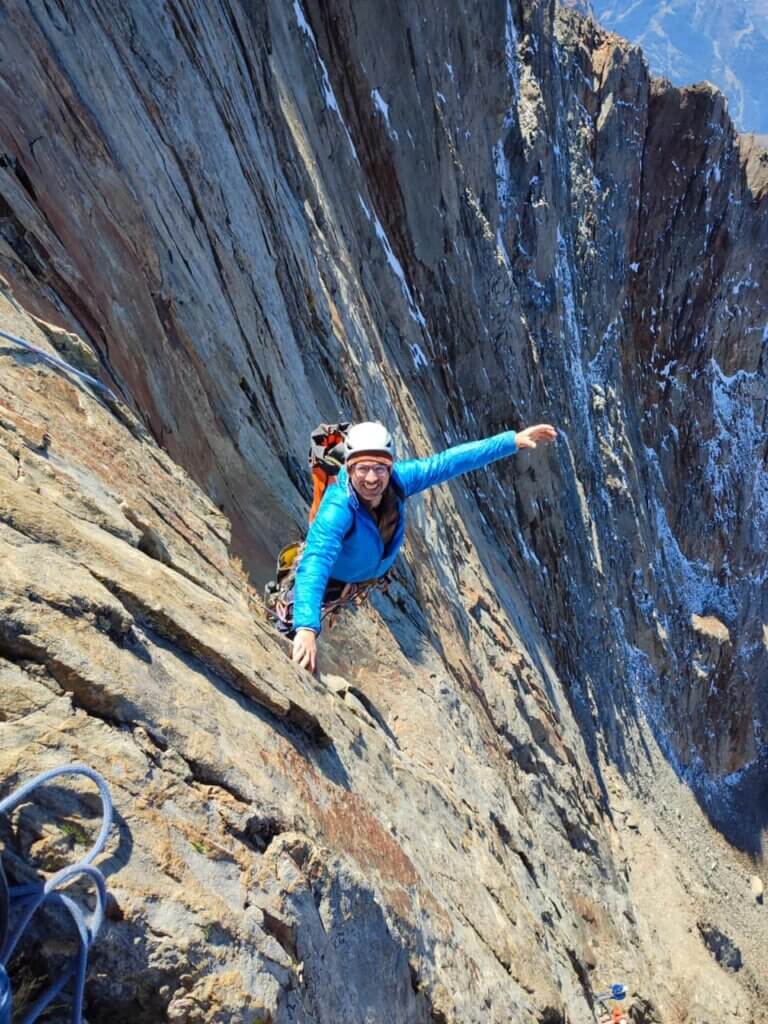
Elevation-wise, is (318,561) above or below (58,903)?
above

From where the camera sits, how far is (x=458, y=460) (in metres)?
5.90

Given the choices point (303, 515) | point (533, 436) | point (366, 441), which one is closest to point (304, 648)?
point (366, 441)

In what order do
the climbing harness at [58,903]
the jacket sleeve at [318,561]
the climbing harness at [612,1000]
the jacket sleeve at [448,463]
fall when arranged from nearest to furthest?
the climbing harness at [58,903], the jacket sleeve at [318,561], the jacket sleeve at [448,463], the climbing harness at [612,1000]

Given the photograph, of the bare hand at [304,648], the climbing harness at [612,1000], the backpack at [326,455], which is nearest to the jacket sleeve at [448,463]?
the backpack at [326,455]

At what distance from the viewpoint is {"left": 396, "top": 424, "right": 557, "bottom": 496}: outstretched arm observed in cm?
573

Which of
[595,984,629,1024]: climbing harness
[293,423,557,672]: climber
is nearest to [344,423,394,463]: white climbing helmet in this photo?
[293,423,557,672]: climber

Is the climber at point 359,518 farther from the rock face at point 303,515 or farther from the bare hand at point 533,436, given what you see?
the rock face at point 303,515

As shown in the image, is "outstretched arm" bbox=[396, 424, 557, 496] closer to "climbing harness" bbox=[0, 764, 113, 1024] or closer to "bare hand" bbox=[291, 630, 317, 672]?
"bare hand" bbox=[291, 630, 317, 672]

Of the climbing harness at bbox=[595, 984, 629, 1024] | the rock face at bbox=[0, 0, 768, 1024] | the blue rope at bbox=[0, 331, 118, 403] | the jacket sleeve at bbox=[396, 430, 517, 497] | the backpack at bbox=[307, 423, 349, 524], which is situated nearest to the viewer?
the rock face at bbox=[0, 0, 768, 1024]

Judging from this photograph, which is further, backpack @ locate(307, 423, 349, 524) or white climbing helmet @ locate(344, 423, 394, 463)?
backpack @ locate(307, 423, 349, 524)

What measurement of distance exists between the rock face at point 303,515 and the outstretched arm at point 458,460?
1499mm

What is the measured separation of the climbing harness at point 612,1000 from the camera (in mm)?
10323

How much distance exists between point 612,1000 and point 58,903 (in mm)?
10939

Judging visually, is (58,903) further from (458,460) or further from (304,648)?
(458,460)
